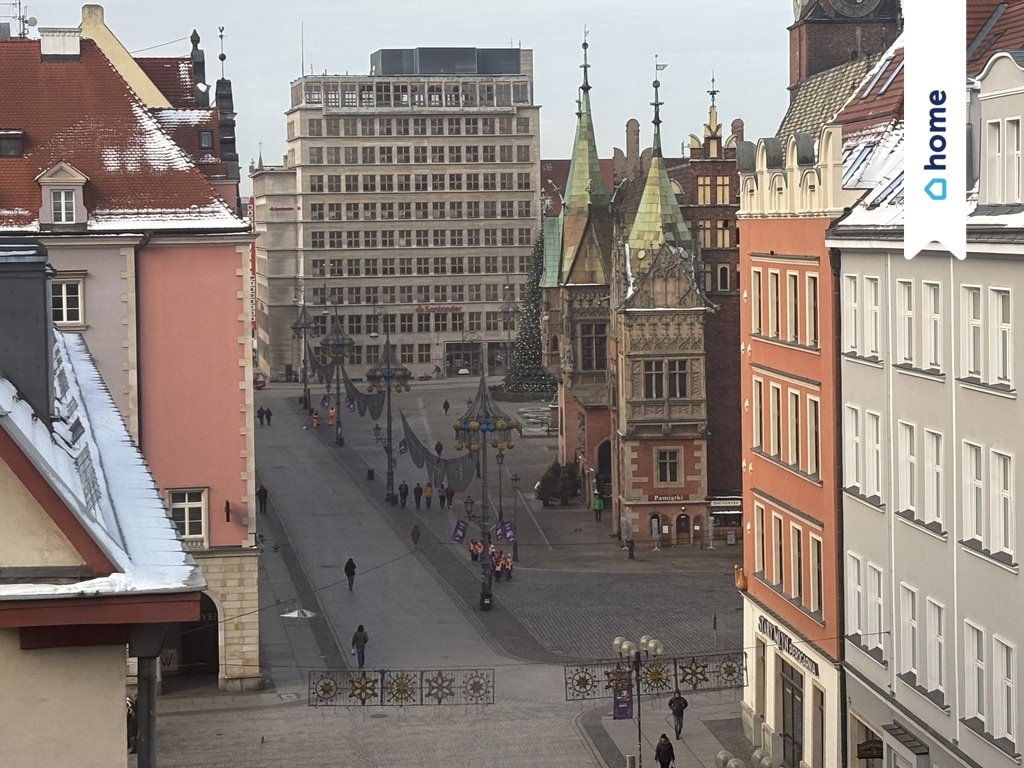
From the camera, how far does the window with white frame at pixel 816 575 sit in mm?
34688

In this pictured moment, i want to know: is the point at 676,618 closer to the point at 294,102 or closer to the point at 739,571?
the point at 739,571

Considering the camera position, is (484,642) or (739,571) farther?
(484,642)

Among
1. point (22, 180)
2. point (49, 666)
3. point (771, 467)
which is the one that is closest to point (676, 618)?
point (771, 467)

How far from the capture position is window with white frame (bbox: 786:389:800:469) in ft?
119

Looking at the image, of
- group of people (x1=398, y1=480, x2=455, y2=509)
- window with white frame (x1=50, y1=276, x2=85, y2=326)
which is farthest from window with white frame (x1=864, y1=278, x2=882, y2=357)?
group of people (x1=398, y1=480, x2=455, y2=509)

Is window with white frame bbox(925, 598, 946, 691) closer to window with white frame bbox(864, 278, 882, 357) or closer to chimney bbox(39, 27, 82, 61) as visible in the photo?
window with white frame bbox(864, 278, 882, 357)

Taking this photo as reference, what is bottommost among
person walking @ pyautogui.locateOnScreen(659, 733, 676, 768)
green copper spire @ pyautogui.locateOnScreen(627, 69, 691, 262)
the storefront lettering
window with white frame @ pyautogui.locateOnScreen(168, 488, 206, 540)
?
person walking @ pyautogui.locateOnScreen(659, 733, 676, 768)

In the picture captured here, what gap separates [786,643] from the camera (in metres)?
36.8

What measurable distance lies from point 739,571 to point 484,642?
1007 cm

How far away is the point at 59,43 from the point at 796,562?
21.4 meters

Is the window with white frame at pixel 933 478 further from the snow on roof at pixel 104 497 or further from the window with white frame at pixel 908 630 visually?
Answer: the snow on roof at pixel 104 497

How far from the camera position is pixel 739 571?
40.5 m

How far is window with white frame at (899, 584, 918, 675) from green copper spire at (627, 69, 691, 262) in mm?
37000

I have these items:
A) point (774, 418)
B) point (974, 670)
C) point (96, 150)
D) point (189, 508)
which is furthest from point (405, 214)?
point (974, 670)
